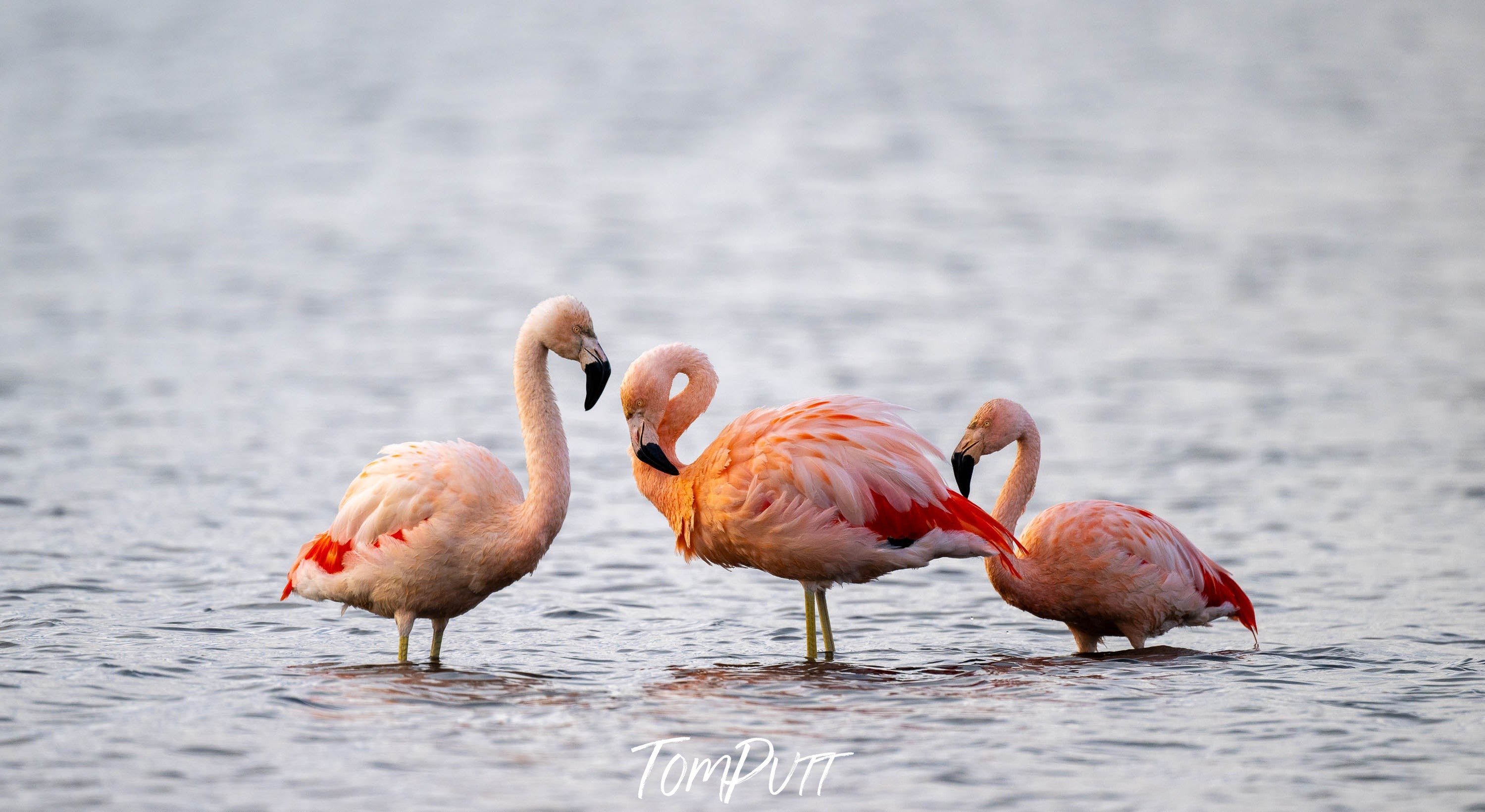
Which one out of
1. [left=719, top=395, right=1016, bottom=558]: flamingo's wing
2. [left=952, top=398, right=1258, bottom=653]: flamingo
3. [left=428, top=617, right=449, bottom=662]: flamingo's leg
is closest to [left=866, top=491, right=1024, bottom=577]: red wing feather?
[left=719, top=395, right=1016, bottom=558]: flamingo's wing

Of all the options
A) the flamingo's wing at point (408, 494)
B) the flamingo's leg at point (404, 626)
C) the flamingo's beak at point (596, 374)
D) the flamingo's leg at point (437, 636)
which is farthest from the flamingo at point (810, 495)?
the flamingo's leg at point (404, 626)

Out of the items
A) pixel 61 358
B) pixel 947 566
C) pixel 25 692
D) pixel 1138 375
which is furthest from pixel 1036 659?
pixel 61 358

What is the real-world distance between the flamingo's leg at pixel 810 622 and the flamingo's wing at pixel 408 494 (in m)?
1.35

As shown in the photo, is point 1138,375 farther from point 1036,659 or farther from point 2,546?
point 2,546

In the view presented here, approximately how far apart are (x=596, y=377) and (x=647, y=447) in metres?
0.47

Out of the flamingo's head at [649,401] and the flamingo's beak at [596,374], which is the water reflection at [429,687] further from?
the flamingo's beak at [596,374]

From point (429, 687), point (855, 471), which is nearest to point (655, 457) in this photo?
point (855, 471)

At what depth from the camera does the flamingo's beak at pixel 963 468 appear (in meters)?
7.45

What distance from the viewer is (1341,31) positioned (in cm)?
3441

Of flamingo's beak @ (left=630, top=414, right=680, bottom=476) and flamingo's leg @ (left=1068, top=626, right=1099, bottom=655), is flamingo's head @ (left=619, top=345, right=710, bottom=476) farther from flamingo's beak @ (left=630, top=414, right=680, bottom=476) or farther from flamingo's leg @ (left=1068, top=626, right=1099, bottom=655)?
flamingo's leg @ (left=1068, top=626, right=1099, bottom=655)

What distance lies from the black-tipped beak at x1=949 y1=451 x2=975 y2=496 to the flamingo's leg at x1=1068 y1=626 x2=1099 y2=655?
2.68 feet

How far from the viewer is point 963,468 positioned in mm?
7488

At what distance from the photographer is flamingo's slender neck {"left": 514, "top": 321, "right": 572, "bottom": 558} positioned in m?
6.48

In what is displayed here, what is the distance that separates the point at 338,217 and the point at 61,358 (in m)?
7.18
